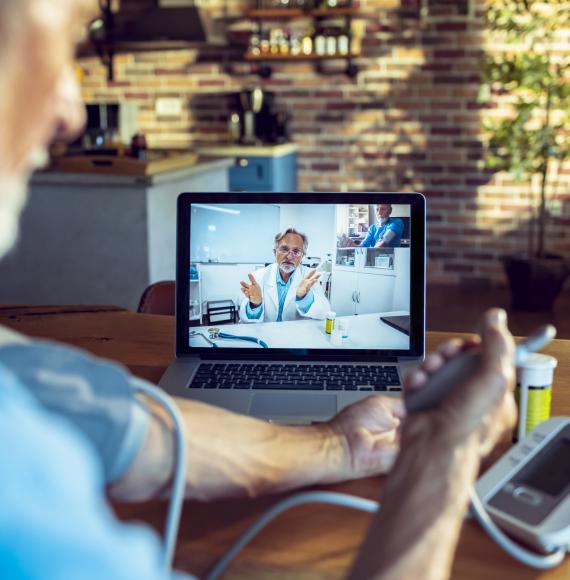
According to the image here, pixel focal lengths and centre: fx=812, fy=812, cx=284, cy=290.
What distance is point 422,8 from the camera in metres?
4.95

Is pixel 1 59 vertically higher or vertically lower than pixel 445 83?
lower

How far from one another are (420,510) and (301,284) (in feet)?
2.48

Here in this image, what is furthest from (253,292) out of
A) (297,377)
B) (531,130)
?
(531,130)

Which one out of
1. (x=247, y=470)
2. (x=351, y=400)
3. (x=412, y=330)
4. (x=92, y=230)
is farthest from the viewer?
(x=92, y=230)

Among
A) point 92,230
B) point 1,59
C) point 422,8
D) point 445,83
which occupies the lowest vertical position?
point 92,230

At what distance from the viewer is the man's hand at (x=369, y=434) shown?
954mm

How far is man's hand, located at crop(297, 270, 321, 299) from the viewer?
1.34 meters

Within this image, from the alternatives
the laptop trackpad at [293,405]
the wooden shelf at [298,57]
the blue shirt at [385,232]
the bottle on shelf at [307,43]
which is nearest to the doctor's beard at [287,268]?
the blue shirt at [385,232]

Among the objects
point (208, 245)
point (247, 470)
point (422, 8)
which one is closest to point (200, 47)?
point (422, 8)

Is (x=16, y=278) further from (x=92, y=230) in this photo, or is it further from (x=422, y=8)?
(x=422, y=8)

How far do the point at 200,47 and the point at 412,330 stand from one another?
14.7ft

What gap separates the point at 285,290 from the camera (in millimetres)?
Result: 1345

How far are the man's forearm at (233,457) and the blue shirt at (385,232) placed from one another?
45 centimetres

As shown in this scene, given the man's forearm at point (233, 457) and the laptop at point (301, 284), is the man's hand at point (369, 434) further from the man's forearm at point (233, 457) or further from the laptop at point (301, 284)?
the laptop at point (301, 284)
